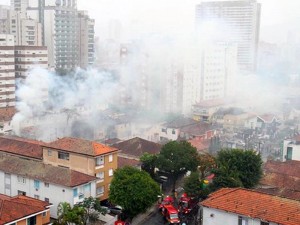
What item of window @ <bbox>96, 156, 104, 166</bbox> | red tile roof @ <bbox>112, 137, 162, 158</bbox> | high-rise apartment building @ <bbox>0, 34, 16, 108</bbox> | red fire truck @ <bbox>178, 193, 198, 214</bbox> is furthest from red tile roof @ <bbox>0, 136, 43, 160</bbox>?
high-rise apartment building @ <bbox>0, 34, 16, 108</bbox>

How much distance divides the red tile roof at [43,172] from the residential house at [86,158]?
80 cm

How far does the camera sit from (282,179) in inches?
712

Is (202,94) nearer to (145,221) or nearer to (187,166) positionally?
(187,166)

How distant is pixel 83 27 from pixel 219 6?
1030 inches

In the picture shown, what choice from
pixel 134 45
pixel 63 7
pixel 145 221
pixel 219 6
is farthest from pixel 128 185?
pixel 219 6

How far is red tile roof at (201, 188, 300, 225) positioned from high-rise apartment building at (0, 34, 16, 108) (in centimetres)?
2501

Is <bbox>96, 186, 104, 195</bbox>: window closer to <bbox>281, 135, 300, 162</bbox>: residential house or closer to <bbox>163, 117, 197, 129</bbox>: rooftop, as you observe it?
<bbox>281, 135, 300, 162</bbox>: residential house

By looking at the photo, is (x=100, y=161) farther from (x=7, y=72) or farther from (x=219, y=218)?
(x=7, y=72)

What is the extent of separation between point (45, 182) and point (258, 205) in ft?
24.3

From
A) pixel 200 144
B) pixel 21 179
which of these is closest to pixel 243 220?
pixel 21 179

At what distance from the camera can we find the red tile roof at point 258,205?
12242mm

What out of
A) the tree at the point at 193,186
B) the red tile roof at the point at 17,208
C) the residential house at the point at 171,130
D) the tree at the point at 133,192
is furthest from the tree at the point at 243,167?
the residential house at the point at 171,130

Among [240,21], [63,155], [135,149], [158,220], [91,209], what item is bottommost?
[158,220]

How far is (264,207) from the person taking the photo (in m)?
12.7
